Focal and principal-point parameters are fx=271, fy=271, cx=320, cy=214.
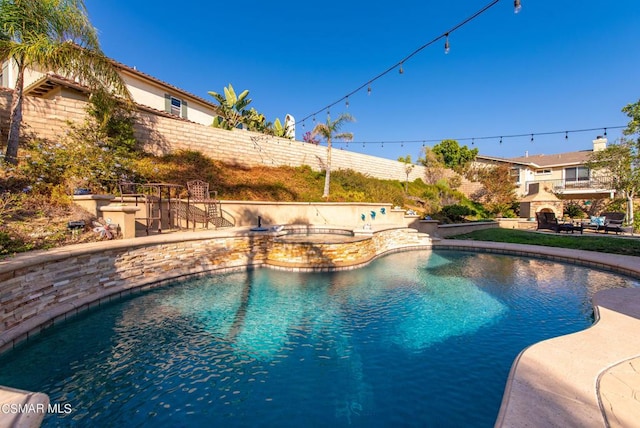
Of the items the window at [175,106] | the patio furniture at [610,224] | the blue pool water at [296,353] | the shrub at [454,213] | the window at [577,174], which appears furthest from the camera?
the window at [577,174]

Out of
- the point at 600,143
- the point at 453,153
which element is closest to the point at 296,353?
the point at 600,143

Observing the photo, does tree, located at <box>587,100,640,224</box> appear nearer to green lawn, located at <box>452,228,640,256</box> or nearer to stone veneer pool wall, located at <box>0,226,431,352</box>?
green lawn, located at <box>452,228,640,256</box>

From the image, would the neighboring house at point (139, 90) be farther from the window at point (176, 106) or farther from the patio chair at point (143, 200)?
the patio chair at point (143, 200)

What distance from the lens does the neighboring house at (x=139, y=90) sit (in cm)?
1209

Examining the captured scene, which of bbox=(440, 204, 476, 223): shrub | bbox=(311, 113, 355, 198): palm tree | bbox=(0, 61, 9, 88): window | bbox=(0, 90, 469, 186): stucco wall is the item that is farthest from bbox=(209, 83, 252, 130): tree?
bbox=(440, 204, 476, 223): shrub

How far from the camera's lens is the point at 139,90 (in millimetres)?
16609

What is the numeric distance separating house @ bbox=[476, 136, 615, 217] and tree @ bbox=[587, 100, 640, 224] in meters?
2.63

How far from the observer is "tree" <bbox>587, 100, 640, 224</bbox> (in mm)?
17375

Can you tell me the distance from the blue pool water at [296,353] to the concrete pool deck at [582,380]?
434mm

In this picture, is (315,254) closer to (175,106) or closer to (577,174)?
(175,106)

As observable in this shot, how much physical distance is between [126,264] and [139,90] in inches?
585

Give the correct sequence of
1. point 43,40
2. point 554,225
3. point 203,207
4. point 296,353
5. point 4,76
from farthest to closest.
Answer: point 554,225
point 4,76
point 203,207
point 43,40
point 296,353

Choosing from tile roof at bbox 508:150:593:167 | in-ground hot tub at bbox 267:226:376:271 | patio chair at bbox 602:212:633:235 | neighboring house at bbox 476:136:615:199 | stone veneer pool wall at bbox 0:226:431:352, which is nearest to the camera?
Result: stone veneer pool wall at bbox 0:226:431:352

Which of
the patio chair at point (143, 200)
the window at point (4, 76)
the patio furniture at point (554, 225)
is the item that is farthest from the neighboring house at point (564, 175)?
the window at point (4, 76)
